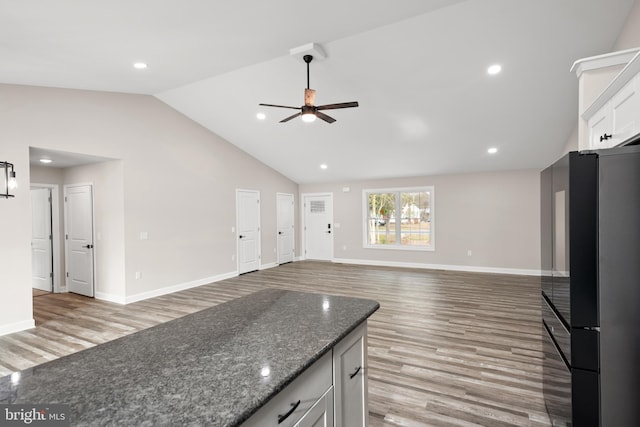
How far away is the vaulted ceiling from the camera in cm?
271

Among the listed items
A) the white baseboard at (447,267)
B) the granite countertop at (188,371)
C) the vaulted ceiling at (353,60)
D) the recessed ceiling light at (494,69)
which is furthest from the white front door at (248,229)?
the granite countertop at (188,371)

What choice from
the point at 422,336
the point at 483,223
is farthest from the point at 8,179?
the point at 483,223

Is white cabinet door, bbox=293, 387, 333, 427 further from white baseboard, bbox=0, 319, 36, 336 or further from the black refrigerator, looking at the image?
white baseboard, bbox=0, 319, 36, 336

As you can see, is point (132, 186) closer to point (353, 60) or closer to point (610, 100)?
point (353, 60)

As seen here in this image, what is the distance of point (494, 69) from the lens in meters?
3.91

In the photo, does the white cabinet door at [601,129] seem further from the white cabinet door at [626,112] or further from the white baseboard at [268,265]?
the white baseboard at [268,265]

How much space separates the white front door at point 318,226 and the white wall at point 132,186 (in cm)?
260

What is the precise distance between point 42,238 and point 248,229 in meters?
3.93

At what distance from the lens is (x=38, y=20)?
A: 2.47m

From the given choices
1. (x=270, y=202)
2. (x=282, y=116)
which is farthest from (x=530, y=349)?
(x=270, y=202)

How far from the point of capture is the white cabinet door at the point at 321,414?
121cm

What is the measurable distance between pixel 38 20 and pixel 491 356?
4874 millimetres

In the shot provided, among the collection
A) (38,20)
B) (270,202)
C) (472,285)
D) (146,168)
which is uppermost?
(38,20)

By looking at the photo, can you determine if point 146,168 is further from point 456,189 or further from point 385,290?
point 456,189
